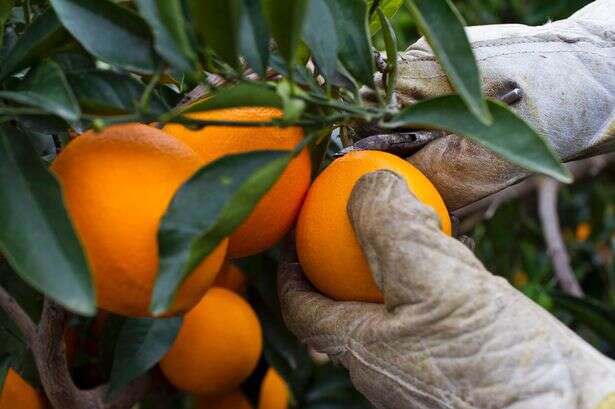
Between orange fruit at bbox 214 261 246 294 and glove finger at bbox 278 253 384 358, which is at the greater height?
glove finger at bbox 278 253 384 358

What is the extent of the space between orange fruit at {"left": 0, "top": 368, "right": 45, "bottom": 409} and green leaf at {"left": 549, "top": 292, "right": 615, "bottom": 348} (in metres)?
1.00

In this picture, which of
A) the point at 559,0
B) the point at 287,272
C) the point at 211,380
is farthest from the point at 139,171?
the point at 559,0

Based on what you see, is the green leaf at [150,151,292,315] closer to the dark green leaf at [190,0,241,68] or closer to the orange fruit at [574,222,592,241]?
the dark green leaf at [190,0,241,68]

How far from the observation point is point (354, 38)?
85cm

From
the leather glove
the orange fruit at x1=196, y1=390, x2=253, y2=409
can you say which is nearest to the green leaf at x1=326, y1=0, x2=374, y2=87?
the leather glove

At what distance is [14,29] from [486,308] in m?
0.63

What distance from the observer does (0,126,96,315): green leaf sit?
64cm

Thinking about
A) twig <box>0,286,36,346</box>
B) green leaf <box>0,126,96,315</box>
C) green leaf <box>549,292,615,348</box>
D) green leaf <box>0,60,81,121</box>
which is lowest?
green leaf <box>549,292,615,348</box>

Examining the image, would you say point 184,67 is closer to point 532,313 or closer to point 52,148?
point 532,313

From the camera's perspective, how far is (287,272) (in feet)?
3.43

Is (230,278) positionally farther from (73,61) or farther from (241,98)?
(241,98)

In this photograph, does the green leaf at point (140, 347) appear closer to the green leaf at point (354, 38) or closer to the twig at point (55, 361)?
the twig at point (55, 361)

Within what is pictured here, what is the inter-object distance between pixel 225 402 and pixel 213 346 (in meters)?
0.24

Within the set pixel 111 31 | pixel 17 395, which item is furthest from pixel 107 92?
pixel 17 395
